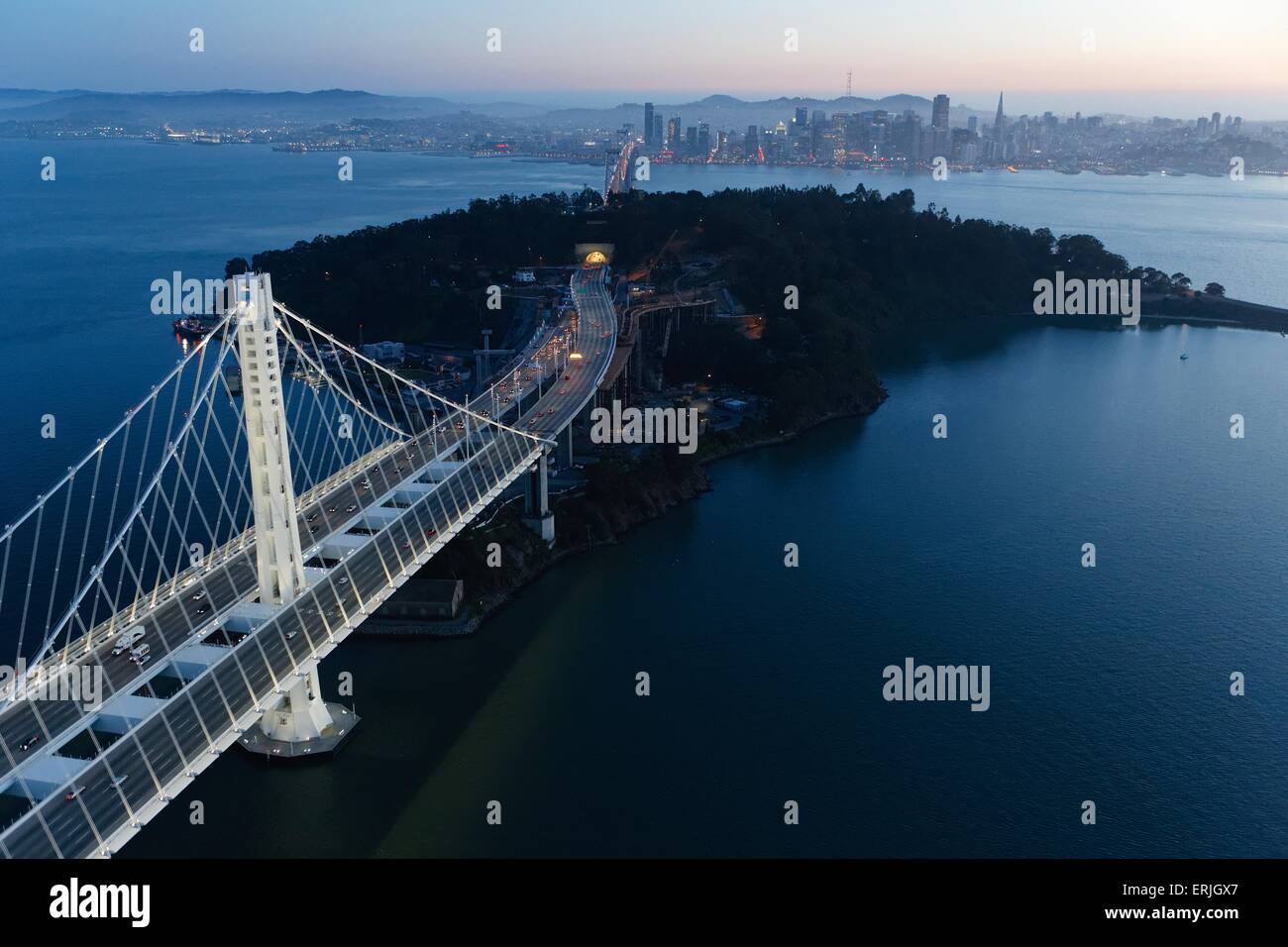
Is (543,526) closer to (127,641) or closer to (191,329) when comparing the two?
(127,641)

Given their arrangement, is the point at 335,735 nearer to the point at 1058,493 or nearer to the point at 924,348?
the point at 1058,493

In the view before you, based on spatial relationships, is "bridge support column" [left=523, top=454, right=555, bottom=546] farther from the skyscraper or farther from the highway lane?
the skyscraper

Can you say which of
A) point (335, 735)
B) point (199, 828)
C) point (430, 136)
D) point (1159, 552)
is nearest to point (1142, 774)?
point (1159, 552)

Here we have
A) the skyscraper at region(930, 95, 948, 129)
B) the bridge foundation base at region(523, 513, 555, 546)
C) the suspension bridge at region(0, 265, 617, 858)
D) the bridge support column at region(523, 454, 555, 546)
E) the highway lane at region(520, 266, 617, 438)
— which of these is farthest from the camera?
the skyscraper at region(930, 95, 948, 129)

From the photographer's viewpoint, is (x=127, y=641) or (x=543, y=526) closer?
(x=127, y=641)

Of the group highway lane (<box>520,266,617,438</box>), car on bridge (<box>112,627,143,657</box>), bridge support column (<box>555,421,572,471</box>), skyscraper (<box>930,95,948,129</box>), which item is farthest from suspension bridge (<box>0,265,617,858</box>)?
skyscraper (<box>930,95,948,129</box>)

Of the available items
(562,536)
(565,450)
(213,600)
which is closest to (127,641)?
(213,600)
